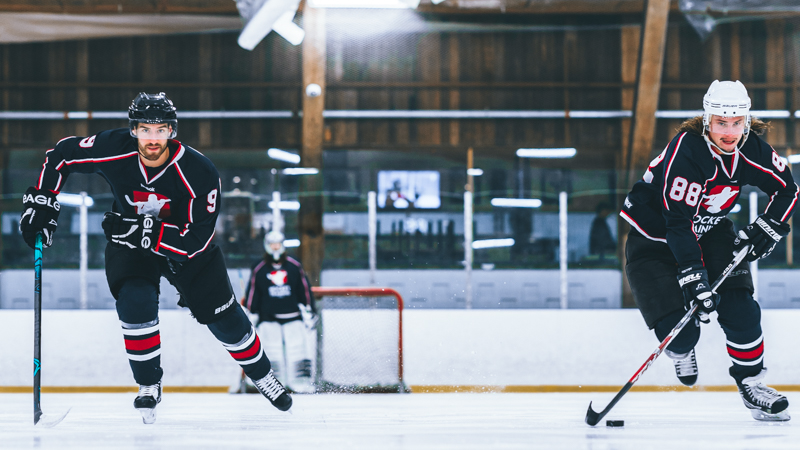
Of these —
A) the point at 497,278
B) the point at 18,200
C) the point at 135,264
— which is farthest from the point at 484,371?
the point at 18,200

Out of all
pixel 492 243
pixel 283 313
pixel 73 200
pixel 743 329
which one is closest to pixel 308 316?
pixel 283 313

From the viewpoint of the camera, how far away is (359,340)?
507cm

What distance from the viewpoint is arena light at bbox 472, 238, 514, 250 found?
19.0ft

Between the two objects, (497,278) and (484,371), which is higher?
(497,278)

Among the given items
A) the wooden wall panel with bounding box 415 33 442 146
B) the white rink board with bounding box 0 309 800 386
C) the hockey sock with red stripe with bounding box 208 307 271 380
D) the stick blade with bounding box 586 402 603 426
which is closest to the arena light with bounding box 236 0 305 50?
the wooden wall panel with bounding box 415 33 442 146

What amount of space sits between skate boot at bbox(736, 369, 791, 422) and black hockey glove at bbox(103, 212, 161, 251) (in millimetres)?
2020

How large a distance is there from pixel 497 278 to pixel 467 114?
3.30 meters

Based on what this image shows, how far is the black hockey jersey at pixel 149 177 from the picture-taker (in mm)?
2332

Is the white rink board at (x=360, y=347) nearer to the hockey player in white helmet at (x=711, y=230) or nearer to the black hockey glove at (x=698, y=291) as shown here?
the hockey player in white helmet at (x=711, y=230)

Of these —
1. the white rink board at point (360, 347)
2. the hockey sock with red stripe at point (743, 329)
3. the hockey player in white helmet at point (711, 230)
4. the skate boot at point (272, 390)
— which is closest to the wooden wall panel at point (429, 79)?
the white rink board at point (360, 347)

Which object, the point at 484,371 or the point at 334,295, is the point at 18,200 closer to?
the point at 334,295

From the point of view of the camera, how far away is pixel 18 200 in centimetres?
575

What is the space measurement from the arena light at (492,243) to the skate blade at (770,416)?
3425mm

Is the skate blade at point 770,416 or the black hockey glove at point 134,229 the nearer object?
the black hockey glove at point 134,229
